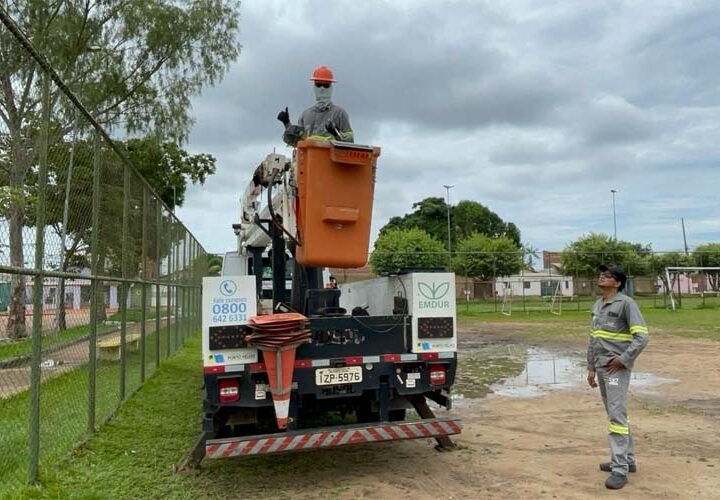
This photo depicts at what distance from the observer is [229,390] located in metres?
5.13

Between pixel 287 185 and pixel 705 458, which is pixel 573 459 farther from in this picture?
pixel 287 185

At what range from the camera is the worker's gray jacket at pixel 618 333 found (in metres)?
5.16

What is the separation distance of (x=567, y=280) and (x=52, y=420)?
3800 cm

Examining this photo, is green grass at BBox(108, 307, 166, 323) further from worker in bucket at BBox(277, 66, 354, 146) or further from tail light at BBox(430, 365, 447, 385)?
tail light at BBox(430, 365, 447, 385)

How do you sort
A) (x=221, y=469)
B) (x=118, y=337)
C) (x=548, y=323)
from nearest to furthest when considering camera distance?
(x=221, y=469), (x=118, y=337), (x=548, y=323)

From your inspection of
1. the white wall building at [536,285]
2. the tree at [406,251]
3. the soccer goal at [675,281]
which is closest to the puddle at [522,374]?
the white wall building at [536,285]

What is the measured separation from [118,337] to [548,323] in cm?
2030

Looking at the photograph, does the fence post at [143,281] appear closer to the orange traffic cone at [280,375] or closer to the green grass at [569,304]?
the orange traffic cone at [280,375]

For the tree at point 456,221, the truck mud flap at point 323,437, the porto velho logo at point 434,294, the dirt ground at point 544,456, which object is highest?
the tree at point 456,221

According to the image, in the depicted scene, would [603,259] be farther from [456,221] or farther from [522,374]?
[456,221]

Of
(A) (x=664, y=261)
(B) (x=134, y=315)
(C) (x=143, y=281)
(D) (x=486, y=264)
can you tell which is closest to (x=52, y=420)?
(B) (x=134, y=315)

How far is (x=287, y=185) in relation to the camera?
5977mm

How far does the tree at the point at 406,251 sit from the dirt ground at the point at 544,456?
25.2 m

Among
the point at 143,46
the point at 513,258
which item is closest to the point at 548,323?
the point at 513,258
